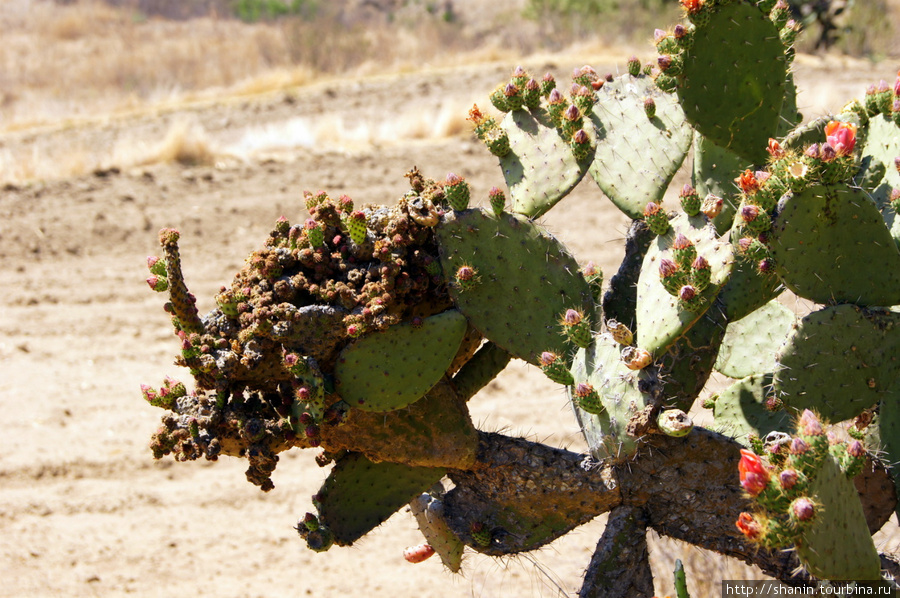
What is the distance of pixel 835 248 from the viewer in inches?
92.0

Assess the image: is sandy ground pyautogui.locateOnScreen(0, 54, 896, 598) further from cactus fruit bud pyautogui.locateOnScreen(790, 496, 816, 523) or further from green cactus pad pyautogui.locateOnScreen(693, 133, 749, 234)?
cactus fruit bud pyautogui.locateOnScreen(790, 496, 816, 523)

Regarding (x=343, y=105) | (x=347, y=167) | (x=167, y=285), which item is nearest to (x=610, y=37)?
(x=343, y=105)

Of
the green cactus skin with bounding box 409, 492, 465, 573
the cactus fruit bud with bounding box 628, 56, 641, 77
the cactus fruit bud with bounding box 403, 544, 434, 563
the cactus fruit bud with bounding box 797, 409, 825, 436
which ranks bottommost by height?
the cactus fruit bud with bounding box 403, 544, 434, 563

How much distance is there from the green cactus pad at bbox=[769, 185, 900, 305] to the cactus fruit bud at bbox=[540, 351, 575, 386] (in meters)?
0.67

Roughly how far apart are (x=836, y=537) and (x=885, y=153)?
1.64 metres

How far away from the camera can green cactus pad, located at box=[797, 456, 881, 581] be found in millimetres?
1849

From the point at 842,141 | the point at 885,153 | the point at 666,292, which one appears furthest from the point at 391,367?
the point at 885,153

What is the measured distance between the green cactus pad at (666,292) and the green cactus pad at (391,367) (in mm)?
629

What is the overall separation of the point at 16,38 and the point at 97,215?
18001mm

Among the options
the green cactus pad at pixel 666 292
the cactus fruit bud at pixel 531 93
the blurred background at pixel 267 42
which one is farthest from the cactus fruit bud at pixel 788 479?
the blurred background at pixel 267 42

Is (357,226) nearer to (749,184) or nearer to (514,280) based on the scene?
A: (514,280)

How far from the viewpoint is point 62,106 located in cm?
1507

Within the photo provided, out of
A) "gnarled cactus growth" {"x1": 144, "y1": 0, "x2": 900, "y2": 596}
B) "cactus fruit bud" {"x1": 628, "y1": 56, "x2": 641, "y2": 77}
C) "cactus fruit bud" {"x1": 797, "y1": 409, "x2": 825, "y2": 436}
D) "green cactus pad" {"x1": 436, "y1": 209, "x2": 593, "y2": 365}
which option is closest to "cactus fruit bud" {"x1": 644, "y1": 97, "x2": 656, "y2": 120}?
"gnarled cactus growth" {"x1": 144, "y1": 0, "x2": 900, "y2": 596}

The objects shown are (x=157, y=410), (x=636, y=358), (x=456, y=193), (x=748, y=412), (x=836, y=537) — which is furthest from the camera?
(x=157, y=410)
